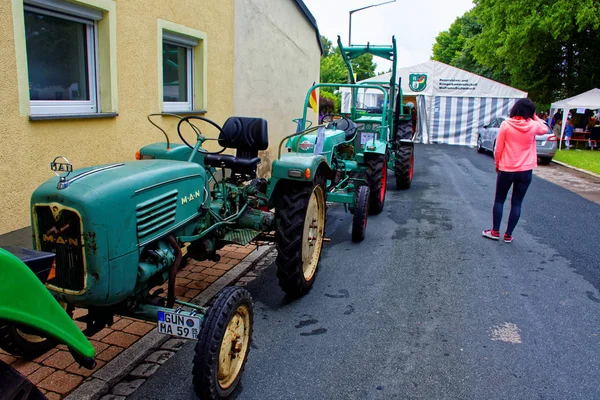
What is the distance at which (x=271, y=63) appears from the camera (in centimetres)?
923

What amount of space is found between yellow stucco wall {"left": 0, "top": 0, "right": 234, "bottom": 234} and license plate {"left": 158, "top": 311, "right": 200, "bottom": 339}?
1.83 m

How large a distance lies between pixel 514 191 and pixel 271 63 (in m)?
5.15

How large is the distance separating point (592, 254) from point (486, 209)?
2384 mm

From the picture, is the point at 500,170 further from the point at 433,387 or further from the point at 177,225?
the point at 177,225

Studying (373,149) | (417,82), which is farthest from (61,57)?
(417,82)

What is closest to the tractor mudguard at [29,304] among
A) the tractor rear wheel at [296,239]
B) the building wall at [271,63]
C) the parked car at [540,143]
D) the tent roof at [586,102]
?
the tractor rear wheel at [296,239]

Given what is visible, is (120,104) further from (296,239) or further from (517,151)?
(517,151)

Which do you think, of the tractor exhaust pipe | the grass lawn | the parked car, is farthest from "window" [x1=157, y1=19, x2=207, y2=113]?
the grass lawn

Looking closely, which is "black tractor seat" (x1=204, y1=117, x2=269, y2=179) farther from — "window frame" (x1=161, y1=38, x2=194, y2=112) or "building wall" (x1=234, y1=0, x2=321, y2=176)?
"building wall" (x1=234, y1=0, x2=321, y2=176)

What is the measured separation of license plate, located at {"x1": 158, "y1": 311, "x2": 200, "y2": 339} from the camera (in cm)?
262

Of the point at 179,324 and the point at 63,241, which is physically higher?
the point at 63,241

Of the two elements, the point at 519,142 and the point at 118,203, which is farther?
the point at 519,142

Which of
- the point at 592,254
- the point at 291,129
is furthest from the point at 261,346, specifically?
the point at 291,129

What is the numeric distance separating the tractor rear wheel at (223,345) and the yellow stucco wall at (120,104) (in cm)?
209
